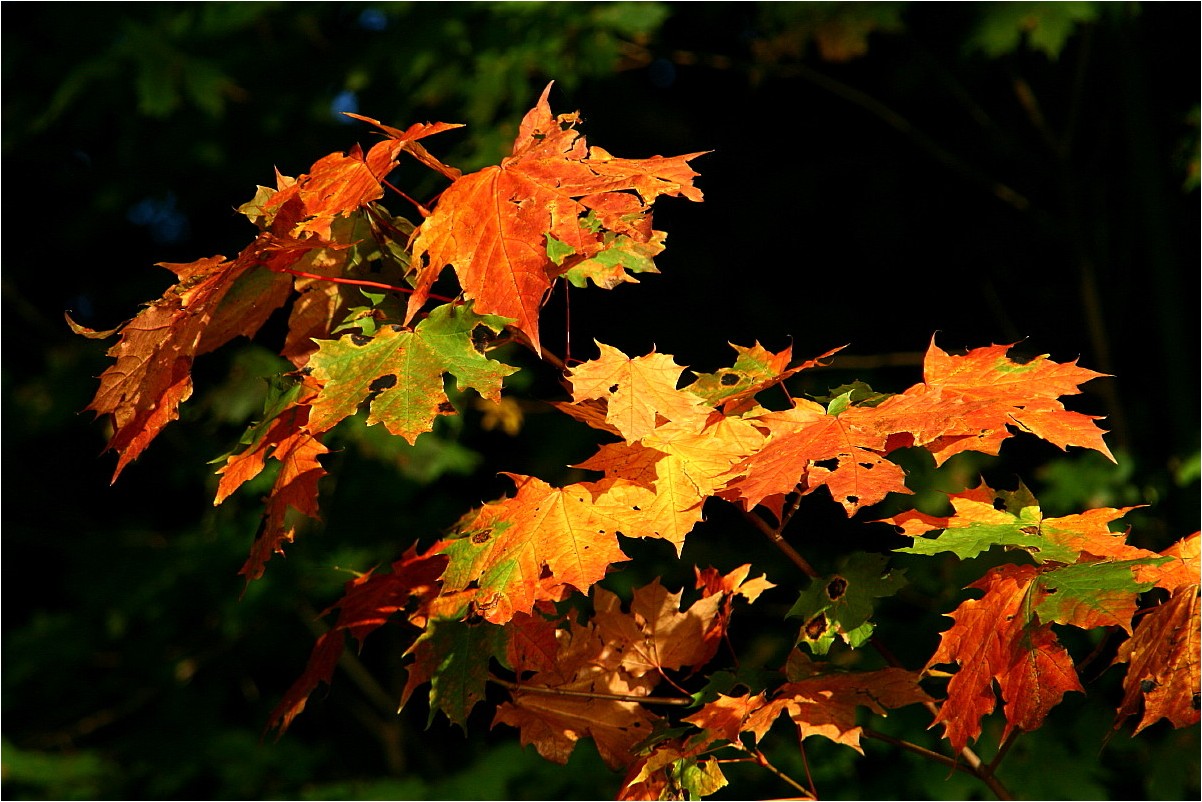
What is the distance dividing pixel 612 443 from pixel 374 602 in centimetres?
36

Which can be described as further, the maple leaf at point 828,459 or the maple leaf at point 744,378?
the maple leaf at point 744,378

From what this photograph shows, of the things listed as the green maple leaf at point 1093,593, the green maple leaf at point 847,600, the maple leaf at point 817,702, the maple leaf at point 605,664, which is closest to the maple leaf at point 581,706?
the maple leaf at point 605,664

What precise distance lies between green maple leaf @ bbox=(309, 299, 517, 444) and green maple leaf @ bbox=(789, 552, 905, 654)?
381 millimetres

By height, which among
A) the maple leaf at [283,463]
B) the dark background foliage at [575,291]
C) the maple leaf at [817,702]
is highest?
the maple leaf at [283,463]

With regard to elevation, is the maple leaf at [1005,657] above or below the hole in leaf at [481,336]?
below

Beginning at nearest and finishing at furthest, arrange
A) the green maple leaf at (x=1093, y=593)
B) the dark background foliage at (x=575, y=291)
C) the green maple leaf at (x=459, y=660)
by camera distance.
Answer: the green maple leaf at (x=1093, y=593) → the green maple leaf at (x=459, y=660) → the dark background foliage at (x=575, y=291)

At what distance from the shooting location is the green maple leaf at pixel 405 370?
106cm

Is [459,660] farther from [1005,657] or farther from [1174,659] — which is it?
[1174,659]

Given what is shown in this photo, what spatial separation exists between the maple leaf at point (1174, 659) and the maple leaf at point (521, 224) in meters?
0.56

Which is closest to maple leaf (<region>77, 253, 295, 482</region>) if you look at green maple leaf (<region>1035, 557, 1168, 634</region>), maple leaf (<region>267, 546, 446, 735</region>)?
maple leaf (<region>267, 546, 446, 735</region>)

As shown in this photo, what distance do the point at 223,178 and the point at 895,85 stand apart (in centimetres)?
225

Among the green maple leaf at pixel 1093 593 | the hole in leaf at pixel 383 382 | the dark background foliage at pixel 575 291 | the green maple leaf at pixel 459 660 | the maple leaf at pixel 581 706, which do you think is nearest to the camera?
the green maple leaf at pixel 1093 593

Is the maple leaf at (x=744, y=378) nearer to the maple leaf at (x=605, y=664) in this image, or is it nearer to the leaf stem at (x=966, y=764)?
the maple leaf at (x=605, y=664)

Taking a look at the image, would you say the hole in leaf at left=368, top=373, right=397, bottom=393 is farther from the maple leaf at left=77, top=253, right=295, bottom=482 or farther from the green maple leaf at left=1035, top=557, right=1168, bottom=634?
the green maple leaf at left=1035, top=557, right=1168, bottom=634
